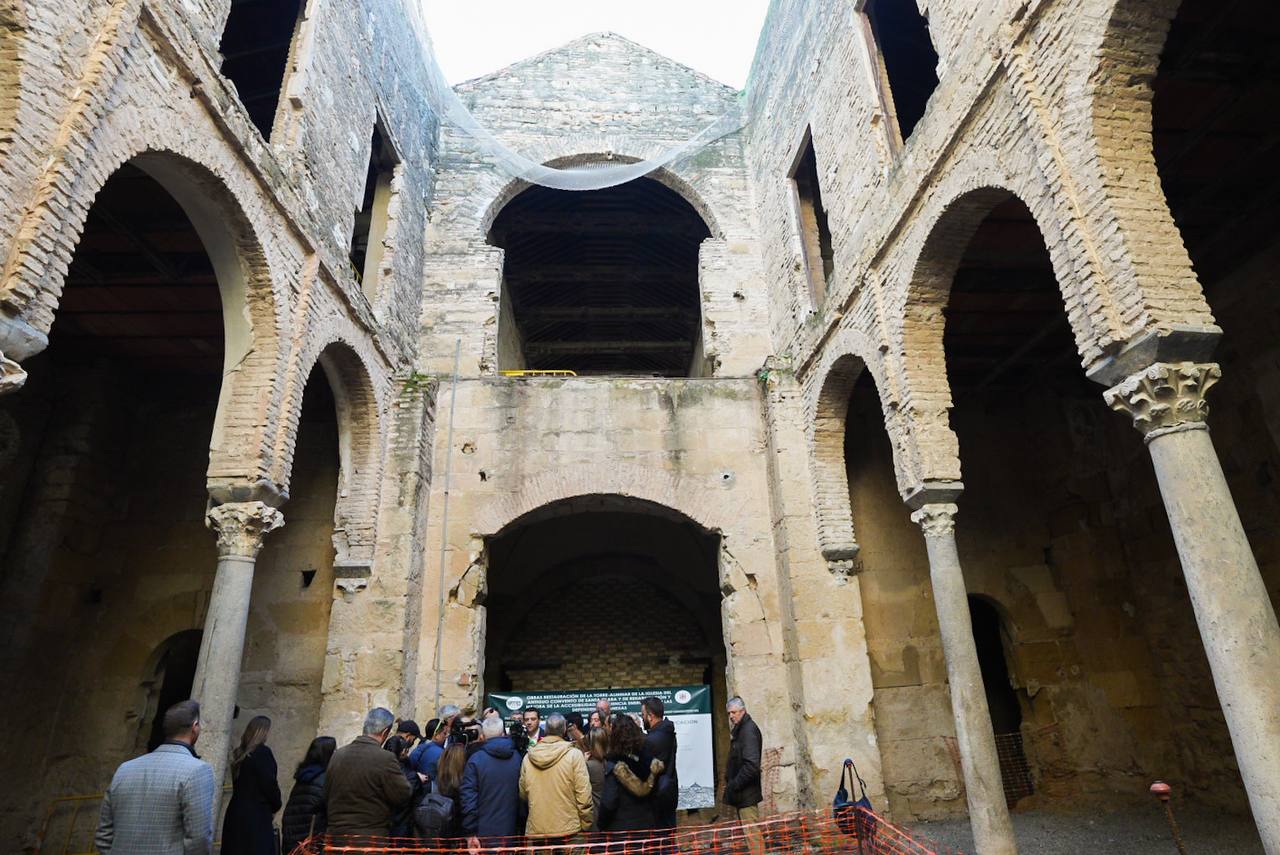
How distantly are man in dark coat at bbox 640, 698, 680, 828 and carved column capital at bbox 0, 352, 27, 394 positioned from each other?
387 cm

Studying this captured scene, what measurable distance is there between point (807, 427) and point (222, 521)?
21.0 feet

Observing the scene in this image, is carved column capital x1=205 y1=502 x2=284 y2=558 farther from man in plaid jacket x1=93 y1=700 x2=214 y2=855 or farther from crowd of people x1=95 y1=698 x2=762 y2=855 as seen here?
man in plaid jacket x1=93 y1=700 x2=214 y2=855

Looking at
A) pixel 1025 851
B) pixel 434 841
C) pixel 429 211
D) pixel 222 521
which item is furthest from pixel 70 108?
pixel 1025 851

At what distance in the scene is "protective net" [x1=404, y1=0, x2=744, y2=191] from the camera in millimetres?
11109

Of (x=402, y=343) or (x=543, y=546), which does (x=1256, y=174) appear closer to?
(x=402, y=343)

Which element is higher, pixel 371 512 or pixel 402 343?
pixel 402 343

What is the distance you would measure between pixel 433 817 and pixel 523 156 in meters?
10.0

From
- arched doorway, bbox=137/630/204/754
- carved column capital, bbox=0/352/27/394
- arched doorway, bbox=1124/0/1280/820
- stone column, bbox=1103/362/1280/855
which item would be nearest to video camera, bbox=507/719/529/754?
carved column capital, bbox=0/352/27/394

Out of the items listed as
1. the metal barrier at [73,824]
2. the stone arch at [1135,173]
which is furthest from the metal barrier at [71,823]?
the stone arch at [1135,173]

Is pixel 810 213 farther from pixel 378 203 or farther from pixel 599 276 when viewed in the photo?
pixel 378 203

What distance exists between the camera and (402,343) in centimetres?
964

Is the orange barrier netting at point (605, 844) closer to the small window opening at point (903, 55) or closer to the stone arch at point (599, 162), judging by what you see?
the small window opening at point (903, 55)

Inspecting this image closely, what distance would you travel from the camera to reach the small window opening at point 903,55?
8.09 m

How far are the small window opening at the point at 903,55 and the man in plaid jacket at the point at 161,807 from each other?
7.90 meters
